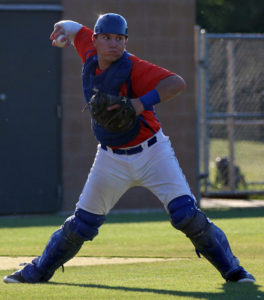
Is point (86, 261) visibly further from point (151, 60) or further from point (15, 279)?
point (151, 60)

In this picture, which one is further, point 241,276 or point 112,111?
point 241,276

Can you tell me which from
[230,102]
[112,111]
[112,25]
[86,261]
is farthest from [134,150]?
[230,102]

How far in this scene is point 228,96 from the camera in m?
14.4

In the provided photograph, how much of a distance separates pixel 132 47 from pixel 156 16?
619 millimetres

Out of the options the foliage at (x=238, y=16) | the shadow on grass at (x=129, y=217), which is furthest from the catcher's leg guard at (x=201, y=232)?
the foliage at (x=238, y=16)

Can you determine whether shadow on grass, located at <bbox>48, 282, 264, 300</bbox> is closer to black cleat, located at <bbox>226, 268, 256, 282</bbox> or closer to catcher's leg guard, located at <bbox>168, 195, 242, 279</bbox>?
black cleat, located at <bbox>226, 268, 256, 282</bbox>

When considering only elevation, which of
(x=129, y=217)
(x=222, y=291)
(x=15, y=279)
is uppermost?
(x=222, y=291)

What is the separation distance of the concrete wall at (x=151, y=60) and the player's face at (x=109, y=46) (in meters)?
6.36

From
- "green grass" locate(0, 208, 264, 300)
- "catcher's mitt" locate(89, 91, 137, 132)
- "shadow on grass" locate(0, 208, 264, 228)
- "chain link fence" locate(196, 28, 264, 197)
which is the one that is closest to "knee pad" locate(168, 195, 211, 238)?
"green grass" locate(0, 208, 264, 300)

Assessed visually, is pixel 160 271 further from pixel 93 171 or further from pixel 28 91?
pixel 28 91

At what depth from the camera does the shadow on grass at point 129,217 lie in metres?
11.9

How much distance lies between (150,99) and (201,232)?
1094mm

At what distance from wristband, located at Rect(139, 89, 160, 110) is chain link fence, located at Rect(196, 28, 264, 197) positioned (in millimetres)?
7294

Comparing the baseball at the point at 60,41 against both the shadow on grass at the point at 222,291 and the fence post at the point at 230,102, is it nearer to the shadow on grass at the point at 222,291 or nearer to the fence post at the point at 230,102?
the shadow on grass at the point at 222,291
